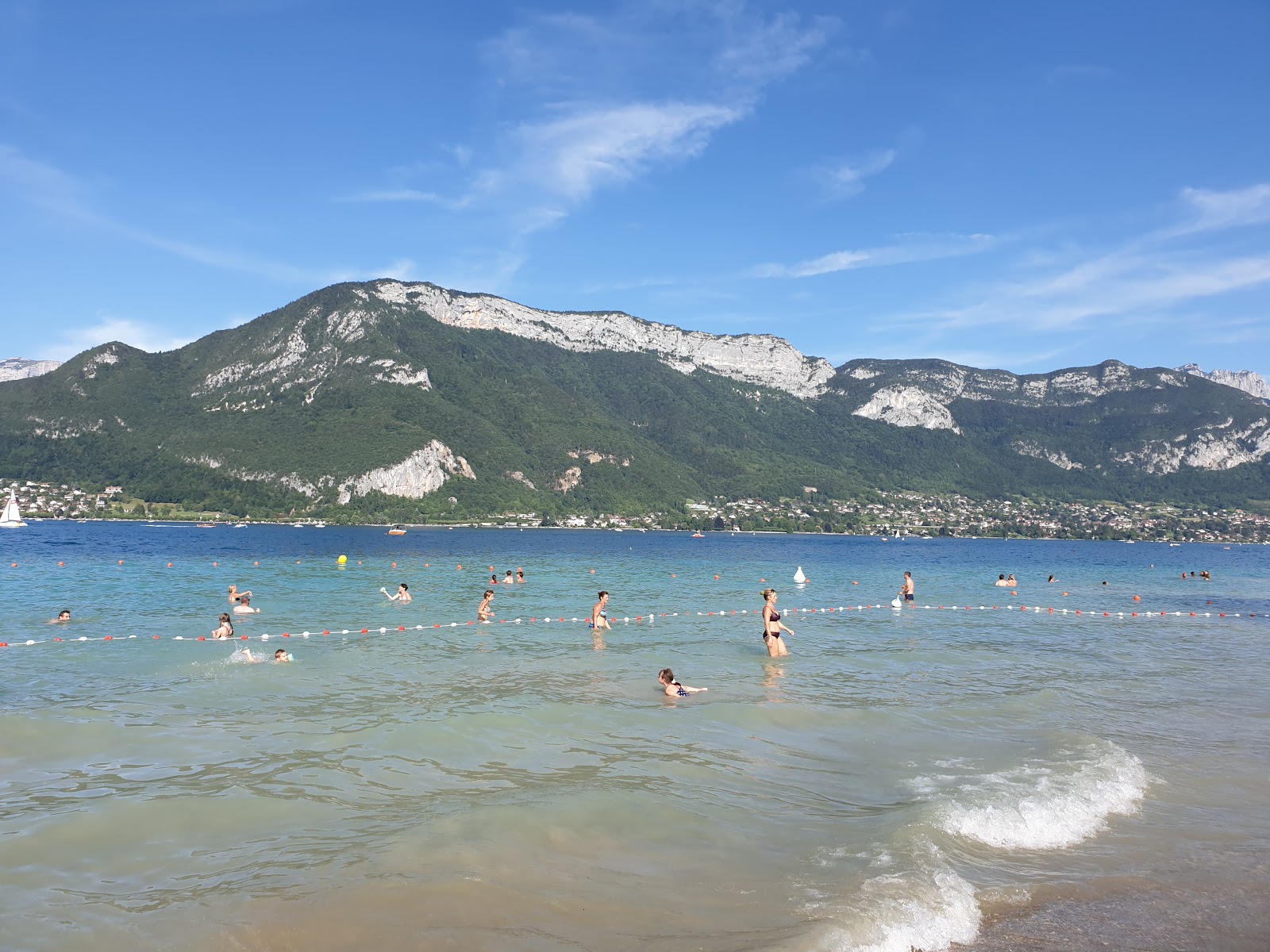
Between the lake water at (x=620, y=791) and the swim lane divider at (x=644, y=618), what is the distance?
0.65 meters

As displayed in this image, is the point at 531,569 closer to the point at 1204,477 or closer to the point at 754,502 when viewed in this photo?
the point at 754,502

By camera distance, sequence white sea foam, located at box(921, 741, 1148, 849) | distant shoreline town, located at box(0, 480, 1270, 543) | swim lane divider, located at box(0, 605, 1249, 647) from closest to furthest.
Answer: white sea foam, located at box(921, 741, 1148, 849) → swim lane divider, located at box(0, 605, 1249, 647) → distant shoreline town, located at box(0, 480, 1270, 543)

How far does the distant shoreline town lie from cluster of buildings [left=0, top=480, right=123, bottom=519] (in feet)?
0.45

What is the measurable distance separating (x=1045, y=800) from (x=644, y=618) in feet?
71.1

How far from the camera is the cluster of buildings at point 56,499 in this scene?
13325 cm

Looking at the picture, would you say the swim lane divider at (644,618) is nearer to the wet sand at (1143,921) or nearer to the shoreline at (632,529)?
the wet sand at (1143,921)

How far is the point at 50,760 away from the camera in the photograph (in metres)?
12.4

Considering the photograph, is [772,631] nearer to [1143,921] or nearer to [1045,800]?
[1045,800]

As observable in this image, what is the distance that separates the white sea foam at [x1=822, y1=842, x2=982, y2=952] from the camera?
24.3 feet

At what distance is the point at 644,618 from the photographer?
3228cm

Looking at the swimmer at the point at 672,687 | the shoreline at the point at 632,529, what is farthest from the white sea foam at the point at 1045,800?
the shoreline at the point at 632,529

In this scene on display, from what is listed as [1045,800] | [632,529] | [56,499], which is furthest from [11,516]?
[1045,800]

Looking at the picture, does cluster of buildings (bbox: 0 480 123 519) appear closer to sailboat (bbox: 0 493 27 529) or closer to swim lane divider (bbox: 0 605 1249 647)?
sailboat (bbox: 0 493 27 529)

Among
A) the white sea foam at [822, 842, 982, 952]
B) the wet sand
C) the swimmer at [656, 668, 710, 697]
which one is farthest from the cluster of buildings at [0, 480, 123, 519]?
the wet sand
